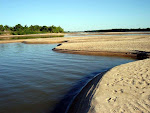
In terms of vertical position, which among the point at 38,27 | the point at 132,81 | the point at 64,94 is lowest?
the point at 64,94

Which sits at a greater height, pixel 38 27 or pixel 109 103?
pixel 38 27

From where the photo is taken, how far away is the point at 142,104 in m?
4.36

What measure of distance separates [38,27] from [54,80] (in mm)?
132350

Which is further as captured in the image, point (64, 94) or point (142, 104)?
point (64, 94)

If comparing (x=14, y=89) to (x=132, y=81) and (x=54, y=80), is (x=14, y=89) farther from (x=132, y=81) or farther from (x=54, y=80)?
(x=132, y=81)

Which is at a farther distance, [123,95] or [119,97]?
[123,95]

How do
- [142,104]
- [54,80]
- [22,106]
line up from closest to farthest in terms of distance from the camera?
[142,104] < [22,106] < [54,80]

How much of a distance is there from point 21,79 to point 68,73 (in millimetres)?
3252

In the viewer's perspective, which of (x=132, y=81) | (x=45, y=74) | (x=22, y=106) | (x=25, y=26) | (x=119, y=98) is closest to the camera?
→ (x=119, y=98)

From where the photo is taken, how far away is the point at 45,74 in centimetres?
990

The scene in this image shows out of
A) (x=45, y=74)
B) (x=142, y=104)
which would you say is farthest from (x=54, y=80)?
(x=142, y=104)

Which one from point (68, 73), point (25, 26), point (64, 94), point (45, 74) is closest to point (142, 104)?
point (64, 94)

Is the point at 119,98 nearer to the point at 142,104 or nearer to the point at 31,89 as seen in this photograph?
the point at 142,104

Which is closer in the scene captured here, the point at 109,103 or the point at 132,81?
the point at 109,103
